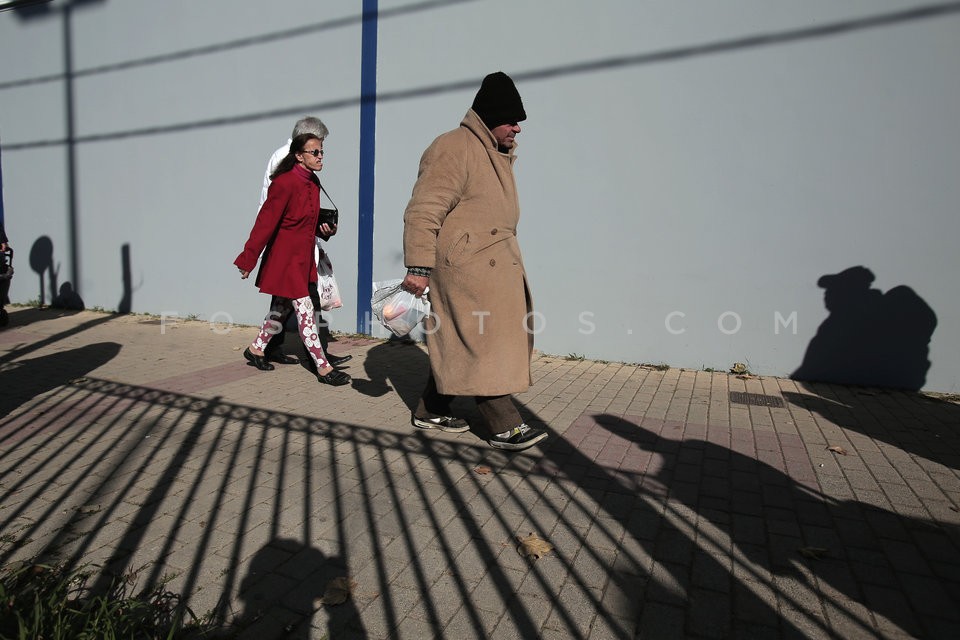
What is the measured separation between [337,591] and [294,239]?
3.55 m

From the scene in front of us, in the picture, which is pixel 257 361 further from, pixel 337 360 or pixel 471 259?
pixel 471 259

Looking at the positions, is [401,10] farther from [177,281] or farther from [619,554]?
[619,554]

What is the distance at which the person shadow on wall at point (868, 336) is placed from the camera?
5.35 metres

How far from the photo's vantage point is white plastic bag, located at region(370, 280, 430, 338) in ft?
12.6

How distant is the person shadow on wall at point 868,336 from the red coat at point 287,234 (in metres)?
4.43

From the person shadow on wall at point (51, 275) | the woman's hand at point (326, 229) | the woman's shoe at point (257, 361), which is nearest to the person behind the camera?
the woman's hand at point (326, 229)

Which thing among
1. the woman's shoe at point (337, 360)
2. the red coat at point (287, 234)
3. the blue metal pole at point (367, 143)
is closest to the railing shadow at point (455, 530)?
the red coat at point (287, 234)

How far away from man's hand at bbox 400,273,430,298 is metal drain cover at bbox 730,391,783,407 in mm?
2888

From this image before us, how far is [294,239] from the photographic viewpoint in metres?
5.26

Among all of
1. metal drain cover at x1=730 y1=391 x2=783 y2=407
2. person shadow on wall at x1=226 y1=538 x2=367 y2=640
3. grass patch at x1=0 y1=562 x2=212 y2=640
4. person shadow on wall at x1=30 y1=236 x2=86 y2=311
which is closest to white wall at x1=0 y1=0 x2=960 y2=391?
metal drain cover at x1=730 y1=391 x2=783 y2=407

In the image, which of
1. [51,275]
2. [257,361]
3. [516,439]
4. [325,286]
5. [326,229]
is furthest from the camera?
[51,275]

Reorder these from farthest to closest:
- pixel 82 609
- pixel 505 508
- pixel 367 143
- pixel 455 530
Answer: pixel 367 143
pixel 505 508
pixel 455 530
pixel 82 609

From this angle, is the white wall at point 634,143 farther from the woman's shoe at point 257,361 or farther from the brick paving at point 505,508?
the woman's shoe at point 257,361

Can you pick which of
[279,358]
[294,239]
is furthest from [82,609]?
[279,358]
